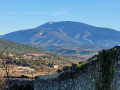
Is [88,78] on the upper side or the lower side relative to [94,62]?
lower

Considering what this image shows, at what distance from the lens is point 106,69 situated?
46.8 feet

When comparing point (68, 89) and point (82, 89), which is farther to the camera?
point (68, 89)

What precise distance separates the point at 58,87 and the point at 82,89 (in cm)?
252

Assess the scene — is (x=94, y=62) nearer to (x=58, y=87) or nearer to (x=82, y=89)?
(x=82, y=89)

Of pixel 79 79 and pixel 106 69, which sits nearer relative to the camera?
pixel 106 69

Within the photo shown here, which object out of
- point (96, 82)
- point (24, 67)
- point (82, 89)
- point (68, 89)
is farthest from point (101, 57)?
A: point (24, 67)

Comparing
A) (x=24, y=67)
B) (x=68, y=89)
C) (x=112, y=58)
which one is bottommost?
(x=24, y=67)

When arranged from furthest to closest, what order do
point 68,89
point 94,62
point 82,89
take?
point 68,89, point 82,89, point 94,62

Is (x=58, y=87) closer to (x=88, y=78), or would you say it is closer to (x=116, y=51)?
(x=88, y=78)

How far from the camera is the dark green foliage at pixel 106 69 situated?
554 inches

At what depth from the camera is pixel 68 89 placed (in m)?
17.4

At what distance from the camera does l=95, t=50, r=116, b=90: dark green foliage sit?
1407 cm

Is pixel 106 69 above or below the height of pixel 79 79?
above

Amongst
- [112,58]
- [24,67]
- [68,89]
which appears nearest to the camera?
[112,58]
